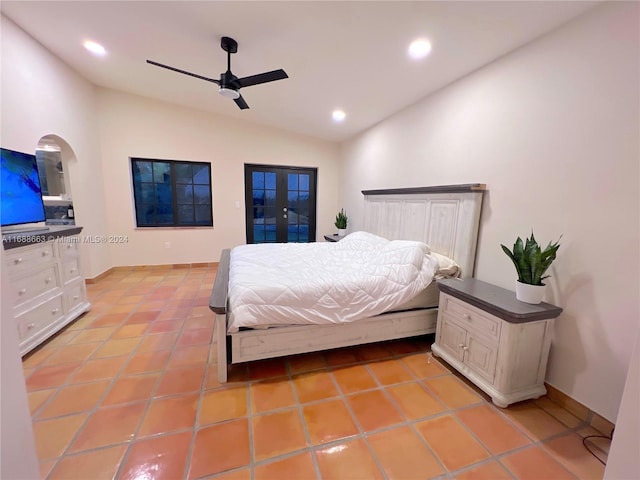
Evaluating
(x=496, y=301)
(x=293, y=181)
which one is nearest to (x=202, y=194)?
(x=293, y=181)

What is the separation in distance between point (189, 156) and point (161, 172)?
21.1 inches

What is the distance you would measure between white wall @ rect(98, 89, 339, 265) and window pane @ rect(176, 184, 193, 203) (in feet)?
1.34

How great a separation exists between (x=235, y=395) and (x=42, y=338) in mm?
1793

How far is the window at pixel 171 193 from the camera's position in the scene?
433 centimetres

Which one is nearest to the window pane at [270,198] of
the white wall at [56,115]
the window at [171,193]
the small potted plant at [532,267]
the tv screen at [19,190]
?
the window at [171,193]

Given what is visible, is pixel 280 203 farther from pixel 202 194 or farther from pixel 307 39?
pixel 307 39

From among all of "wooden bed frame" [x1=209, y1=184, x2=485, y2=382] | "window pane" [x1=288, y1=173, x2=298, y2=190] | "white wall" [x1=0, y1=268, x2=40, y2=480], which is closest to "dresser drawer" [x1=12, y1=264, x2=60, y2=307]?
"wooden bed frame" [x1=209, y1=184, x2=485, y2=382]

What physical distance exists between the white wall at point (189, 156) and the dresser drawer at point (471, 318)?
11.5 ft

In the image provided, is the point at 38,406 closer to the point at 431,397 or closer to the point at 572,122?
the point at 431,397

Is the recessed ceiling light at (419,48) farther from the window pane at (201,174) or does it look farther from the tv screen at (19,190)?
the window pane at (201,174)

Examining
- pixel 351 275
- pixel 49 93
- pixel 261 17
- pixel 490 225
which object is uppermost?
pixel 261 17

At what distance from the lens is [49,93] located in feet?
9.43

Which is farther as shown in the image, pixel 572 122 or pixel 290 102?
pixel 290 102

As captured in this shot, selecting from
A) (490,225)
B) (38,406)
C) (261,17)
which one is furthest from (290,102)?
(38,406)
